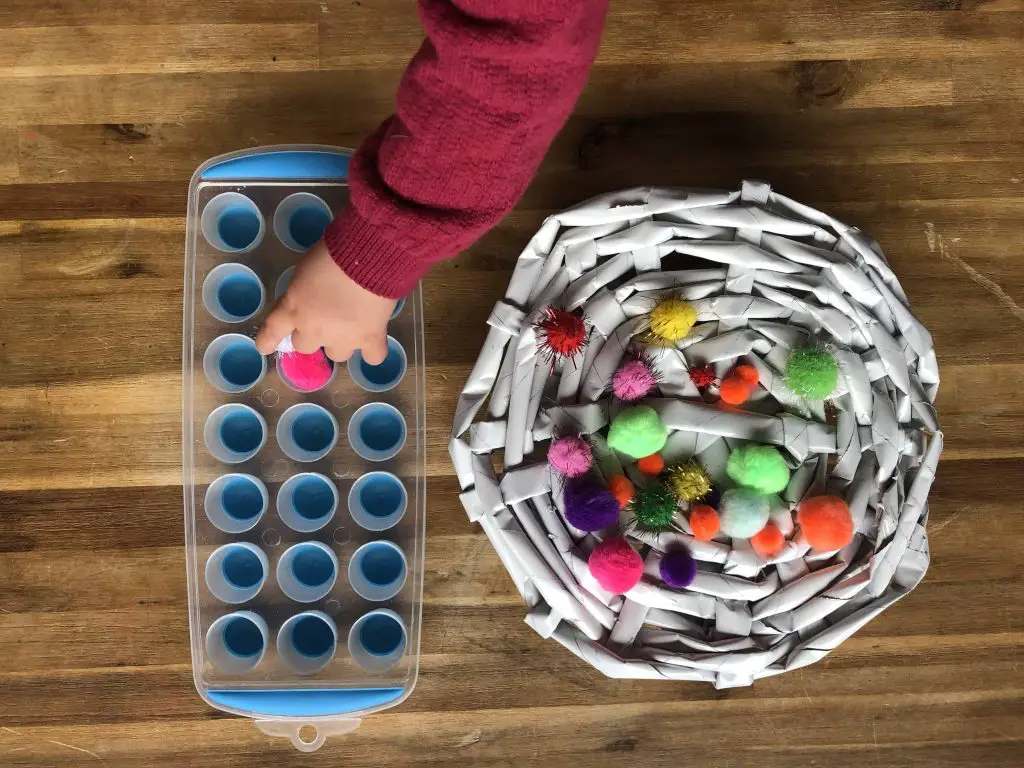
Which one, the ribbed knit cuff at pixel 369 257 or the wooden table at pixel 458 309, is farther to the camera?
the wooden table at pixel 458 309

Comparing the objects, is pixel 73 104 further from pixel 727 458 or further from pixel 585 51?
pixel 727 458

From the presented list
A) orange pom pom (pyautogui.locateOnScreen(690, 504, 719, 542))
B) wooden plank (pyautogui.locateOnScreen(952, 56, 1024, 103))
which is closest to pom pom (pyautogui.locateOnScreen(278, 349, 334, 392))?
orange pom pom (pyautogui.locateOnScreen(690, 504, 719, 542))

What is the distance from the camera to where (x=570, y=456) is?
57 cm

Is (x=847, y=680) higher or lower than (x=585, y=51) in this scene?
lower

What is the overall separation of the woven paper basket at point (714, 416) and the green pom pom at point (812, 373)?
2cm

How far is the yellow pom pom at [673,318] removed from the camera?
1.88 ft

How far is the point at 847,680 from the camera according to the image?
67 cm

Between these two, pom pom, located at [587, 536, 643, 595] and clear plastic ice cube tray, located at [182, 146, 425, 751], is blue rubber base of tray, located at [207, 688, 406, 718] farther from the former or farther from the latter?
pom pom, located at [587, 536, 643, 595]

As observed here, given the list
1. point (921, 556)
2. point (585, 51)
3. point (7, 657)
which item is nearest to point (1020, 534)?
point (921, 556)

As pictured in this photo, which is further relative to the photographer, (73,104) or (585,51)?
(73,104)

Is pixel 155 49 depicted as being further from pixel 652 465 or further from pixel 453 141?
pixel 652 465

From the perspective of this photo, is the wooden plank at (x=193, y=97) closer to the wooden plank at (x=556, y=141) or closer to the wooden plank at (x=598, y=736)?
the wooden plank at (x=556, y=141)

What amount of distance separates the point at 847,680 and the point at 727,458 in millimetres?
248

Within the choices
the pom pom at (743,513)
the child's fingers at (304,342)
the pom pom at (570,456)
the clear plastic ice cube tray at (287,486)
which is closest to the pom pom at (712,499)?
the pom pom at (743,513)
